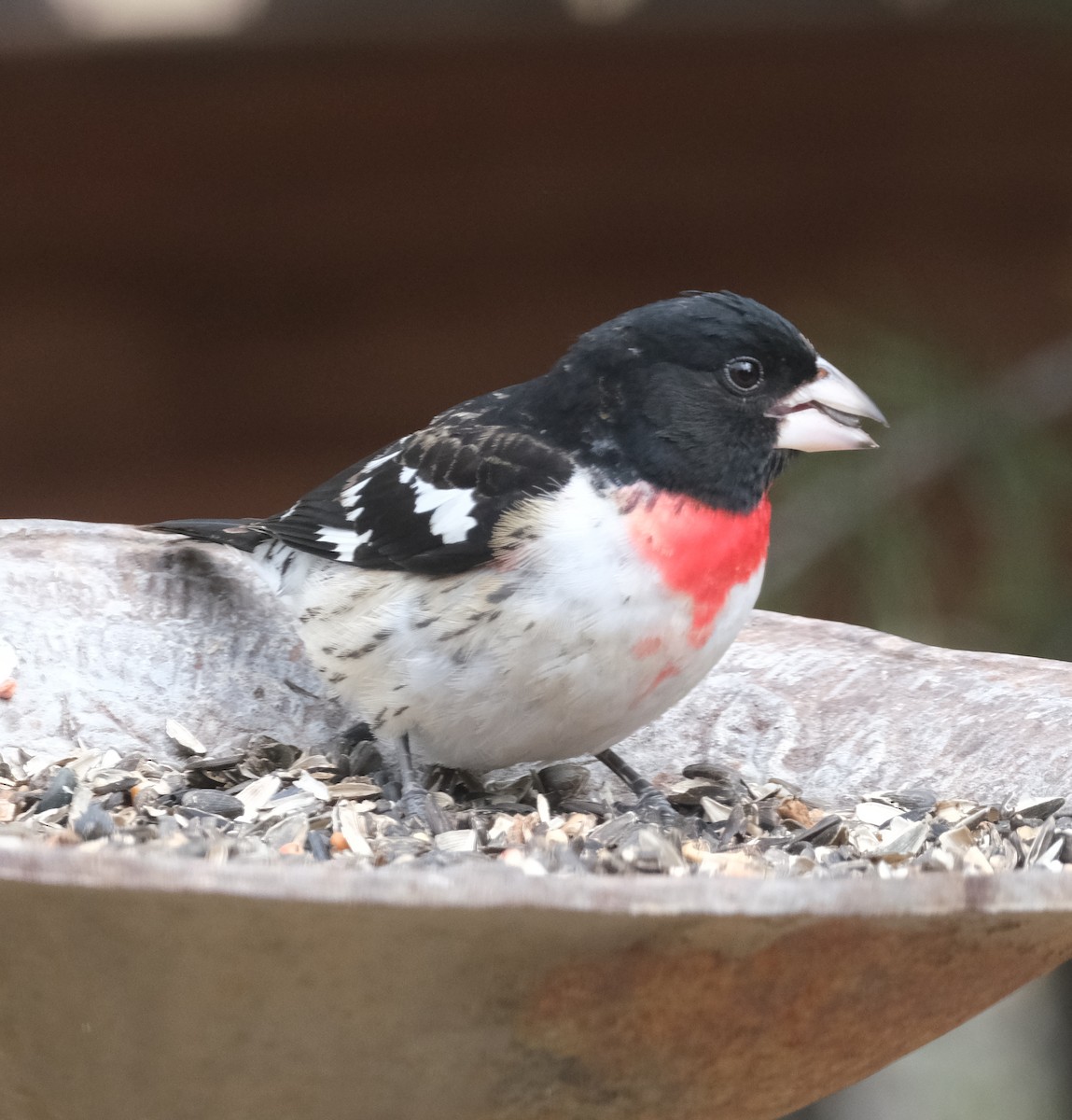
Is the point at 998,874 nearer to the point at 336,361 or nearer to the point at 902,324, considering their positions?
the point at 902,324

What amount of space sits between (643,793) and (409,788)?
30 cm

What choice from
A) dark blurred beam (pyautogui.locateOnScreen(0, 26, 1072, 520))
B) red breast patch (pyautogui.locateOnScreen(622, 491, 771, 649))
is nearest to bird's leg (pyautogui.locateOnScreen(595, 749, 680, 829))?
red breast patch (pyautogui.locateOnScreen(622, 491, 771, 649))

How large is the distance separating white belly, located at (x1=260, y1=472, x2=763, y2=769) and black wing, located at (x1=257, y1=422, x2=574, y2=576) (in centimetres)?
3

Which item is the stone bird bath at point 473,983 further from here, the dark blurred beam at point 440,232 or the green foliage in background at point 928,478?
the dark blurred beam at point 440,232

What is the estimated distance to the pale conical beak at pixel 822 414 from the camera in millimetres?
1792

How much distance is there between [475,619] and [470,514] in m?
0.13

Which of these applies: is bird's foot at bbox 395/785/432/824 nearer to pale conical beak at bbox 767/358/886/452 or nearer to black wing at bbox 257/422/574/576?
black wing at bbox 257/422/574/576

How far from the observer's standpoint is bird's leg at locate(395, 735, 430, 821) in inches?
66.3

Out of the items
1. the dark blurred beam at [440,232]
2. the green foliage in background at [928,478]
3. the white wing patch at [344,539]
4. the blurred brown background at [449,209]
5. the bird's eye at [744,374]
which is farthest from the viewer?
the dark blurred beam at [440,232]

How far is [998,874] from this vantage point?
0.93 meters

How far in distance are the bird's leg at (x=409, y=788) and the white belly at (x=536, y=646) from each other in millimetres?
16

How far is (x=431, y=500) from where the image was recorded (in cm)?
184

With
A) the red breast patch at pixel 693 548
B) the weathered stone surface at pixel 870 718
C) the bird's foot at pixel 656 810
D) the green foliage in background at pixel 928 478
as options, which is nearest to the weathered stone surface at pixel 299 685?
the weathered stone surface at pixel 870 718

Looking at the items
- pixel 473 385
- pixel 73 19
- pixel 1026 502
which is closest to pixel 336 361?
pixel 473 385
